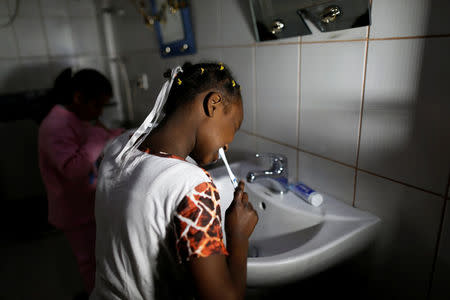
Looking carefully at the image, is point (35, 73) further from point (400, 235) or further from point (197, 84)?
point (400, 235)

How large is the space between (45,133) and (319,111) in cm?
108

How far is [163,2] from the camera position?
62.1 inches

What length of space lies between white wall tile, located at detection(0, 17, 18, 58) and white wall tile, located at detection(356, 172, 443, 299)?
237 centimetres

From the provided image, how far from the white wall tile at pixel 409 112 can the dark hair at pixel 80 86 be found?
1061 millimetres

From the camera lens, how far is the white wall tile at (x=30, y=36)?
7.11ft

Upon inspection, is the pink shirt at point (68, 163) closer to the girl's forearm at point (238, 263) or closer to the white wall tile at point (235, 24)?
the white wall tile at point (235, 24)

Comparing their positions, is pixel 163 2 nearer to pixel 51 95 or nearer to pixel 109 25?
pixel 51 95

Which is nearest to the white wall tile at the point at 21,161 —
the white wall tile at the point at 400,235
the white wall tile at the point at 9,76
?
the white wall tile at the point at 9,76

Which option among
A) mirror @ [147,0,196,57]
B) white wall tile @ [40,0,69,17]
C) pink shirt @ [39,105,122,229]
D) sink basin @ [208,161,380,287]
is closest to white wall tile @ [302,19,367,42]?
sink basin @ [208,161,380,287]

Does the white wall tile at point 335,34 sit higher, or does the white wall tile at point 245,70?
the white wall tile at point 335,34

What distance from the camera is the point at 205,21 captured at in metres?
1.38

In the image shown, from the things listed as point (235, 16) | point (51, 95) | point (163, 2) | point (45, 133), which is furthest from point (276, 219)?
point (163, 2)

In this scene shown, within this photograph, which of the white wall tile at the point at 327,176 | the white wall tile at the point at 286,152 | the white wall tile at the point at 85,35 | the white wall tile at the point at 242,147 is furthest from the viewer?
the white wall tile at the point at 85,35

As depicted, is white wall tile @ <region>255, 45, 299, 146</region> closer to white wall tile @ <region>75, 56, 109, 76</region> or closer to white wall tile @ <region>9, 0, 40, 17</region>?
white wall tile @ <region>75, 56, 109, 76</region>
